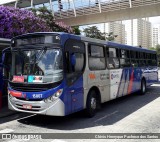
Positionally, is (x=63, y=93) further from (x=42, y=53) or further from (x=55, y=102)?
(x=42, y=53)

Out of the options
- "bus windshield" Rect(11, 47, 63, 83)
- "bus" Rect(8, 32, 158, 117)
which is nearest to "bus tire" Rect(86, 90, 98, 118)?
"bus" Rect(8, 32, 158, 117)

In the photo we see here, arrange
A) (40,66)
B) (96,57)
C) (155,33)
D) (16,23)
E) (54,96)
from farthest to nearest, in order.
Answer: (155,33), (16,23), (96,57), (40,66), (54,96)

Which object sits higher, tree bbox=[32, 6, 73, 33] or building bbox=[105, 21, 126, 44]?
building bbox=[105, 21, 126, 44]

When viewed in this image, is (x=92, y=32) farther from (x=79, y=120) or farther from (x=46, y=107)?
(x=46, y=107)

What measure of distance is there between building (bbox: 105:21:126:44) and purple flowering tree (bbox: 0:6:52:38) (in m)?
64.0

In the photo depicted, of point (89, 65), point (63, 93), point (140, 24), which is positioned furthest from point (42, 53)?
point (140, 24)

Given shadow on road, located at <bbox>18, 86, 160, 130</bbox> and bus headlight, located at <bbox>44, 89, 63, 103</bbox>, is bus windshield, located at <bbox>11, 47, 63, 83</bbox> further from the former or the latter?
shadow on road, located at <bbox>18, 86, 160, 130</bbox>

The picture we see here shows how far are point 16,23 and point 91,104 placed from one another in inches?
340

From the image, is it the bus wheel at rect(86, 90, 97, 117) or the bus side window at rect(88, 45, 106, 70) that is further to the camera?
the bus side window at rect(88, 45, 106, 70)

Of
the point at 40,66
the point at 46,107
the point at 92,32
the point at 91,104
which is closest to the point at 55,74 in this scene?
the point at 40,66

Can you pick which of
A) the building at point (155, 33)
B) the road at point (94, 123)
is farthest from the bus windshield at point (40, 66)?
the building at point (155, 33)

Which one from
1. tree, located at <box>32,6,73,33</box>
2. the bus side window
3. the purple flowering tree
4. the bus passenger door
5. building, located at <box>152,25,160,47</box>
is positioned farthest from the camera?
building, located at <box>152,25,160,47</box>

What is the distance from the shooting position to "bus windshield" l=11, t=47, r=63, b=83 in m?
7.25

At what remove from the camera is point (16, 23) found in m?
15.3
